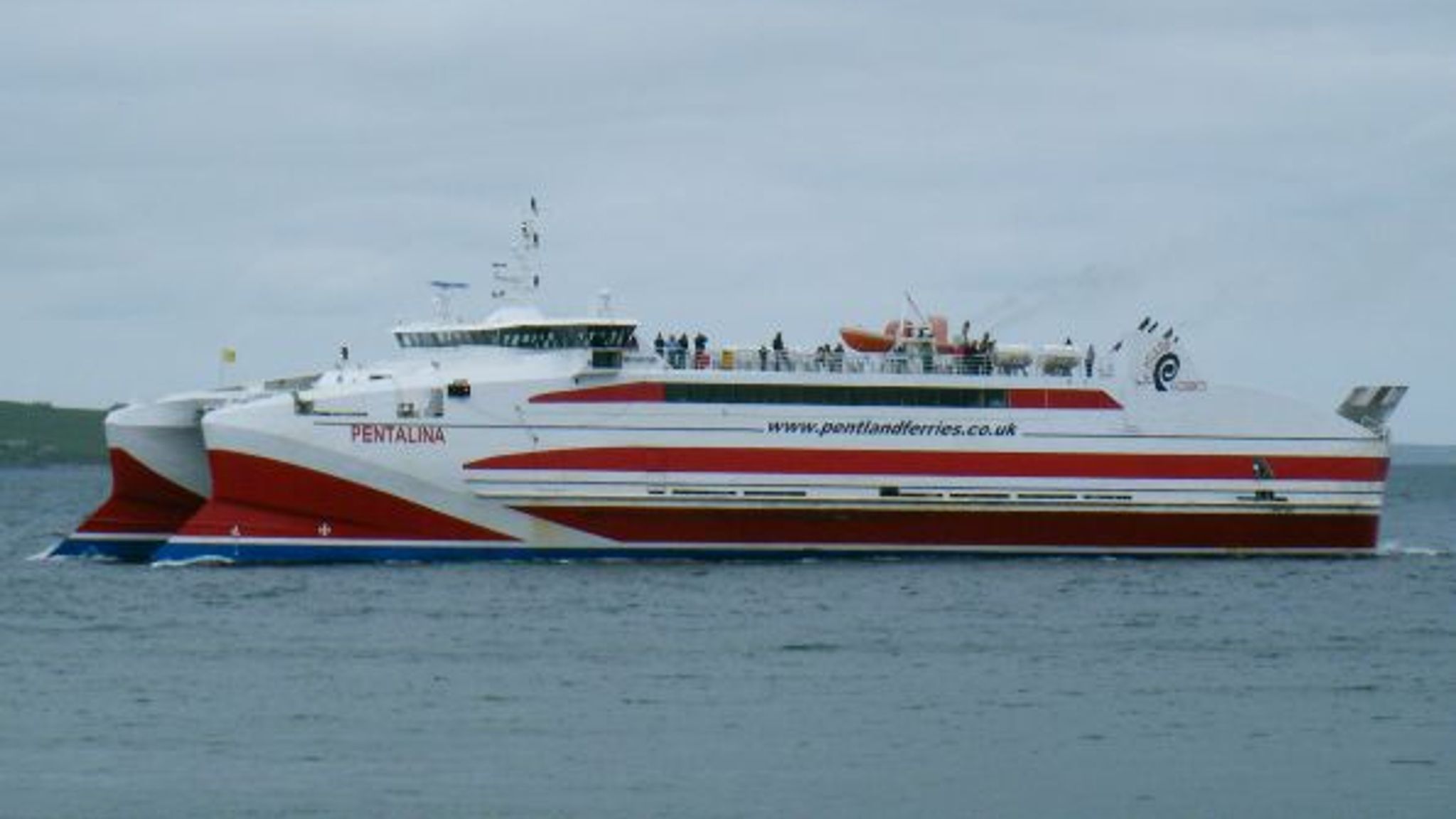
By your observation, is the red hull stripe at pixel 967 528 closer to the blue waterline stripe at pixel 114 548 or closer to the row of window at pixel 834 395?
the row of window at pixel 834 395

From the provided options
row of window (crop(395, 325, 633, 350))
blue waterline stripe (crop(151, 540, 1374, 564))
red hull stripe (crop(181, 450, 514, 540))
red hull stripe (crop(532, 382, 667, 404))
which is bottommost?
blue waterline stripe (crop(151, 540, 1374, 564))

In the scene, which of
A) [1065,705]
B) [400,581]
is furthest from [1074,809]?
[400,581]

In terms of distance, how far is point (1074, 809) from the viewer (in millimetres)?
31328

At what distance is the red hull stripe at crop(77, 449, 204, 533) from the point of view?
2569 inches

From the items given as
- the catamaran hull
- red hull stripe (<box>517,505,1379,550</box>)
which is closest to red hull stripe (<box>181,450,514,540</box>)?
the catamaran hull

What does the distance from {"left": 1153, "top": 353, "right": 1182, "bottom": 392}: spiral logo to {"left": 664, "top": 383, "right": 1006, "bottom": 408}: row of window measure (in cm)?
420

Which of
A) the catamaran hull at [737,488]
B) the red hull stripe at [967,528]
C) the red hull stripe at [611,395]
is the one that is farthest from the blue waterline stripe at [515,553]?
the red hull stripe at [611,395]

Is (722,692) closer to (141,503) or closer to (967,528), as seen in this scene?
(967,528)

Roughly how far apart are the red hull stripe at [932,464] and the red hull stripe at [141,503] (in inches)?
351

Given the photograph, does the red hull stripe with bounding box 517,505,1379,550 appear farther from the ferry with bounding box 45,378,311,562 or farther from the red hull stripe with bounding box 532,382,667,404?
the ferry with bounding box 45,378,311,562

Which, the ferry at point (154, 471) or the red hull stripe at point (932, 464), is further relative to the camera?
the ferry at point (154, 471)

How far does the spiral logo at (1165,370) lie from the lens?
66.5m

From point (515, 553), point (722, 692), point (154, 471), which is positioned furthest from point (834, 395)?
point (722, 692)

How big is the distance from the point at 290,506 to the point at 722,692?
21.5 metres
